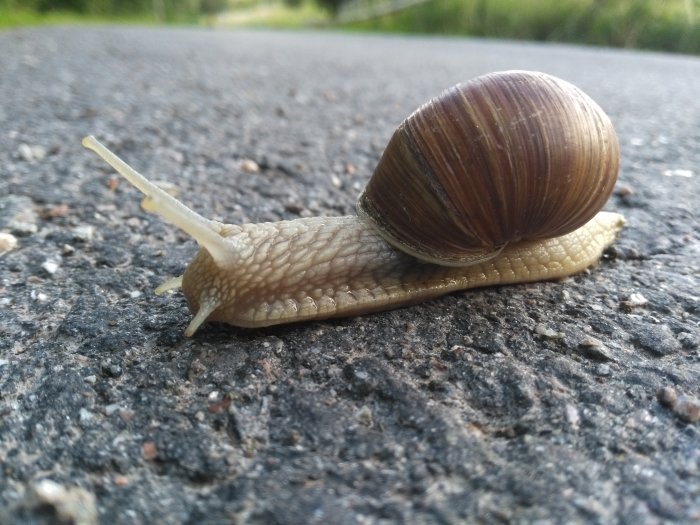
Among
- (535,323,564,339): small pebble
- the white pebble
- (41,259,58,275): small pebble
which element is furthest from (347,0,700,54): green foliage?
(41,259,58,275): small pebble

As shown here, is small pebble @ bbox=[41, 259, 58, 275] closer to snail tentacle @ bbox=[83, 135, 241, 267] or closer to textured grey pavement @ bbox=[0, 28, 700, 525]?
textured grey pavement @ bbox=[0, 28, 700, 525]

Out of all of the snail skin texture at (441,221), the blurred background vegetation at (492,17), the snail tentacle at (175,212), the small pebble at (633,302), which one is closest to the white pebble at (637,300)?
the small pebble at (633,302)

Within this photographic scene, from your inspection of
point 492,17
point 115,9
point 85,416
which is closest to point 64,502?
point 85,416

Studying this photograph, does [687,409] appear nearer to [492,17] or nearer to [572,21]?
[572,21]

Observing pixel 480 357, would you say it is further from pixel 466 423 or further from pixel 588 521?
pixel 588 521

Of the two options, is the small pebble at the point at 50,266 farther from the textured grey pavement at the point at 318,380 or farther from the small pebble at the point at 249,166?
the small pebble at the point at 249,166
